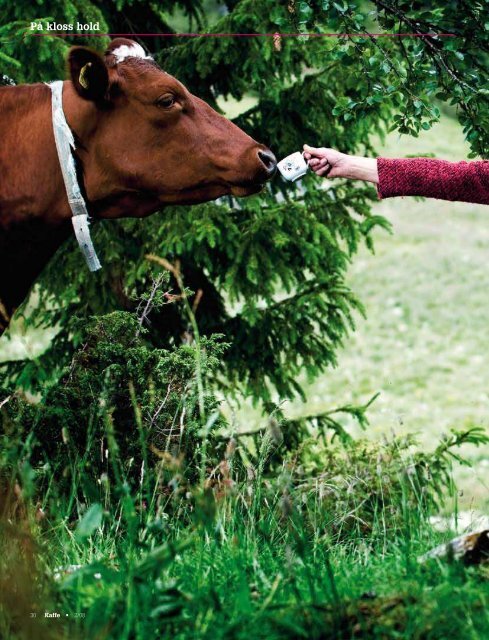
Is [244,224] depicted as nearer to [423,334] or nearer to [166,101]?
[166,101]

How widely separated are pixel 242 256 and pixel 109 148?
6.64ft

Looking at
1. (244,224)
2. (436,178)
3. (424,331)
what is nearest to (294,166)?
(436,178)

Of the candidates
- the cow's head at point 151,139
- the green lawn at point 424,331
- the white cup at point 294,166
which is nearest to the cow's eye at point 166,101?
the cow's head at point 151,139

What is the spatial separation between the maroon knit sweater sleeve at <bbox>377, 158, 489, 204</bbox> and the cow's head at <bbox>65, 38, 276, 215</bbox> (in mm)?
654

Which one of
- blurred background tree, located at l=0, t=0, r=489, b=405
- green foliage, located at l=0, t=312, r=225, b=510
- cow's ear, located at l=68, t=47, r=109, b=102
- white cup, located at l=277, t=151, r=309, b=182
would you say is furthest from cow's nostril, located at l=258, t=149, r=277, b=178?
blurred background tree, located at l=0, t=0, r=489, b=405

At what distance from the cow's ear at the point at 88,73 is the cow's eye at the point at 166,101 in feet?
0.74

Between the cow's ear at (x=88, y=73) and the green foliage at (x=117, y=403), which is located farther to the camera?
the green foliage at (x=117, y=403)

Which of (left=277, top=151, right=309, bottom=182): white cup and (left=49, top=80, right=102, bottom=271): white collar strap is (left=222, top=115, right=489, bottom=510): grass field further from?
(left=49, top=80, right=102, bottom=271): white collar strap

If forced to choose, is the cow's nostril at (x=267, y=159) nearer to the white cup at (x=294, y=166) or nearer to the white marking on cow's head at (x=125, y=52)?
the white cup at (x=294, y=166)

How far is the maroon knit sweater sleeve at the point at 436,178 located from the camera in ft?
13.1

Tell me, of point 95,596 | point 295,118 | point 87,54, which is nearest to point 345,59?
point 87,54

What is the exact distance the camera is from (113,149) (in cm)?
383

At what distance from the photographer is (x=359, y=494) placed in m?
4.67

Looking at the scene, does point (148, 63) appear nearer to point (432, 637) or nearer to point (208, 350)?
point (208, 350)
